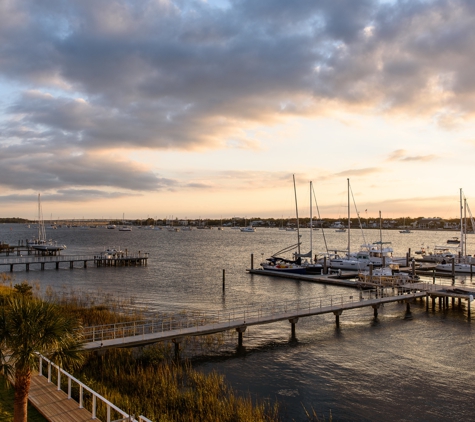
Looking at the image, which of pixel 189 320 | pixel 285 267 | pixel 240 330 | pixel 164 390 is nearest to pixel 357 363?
pixel 240 330

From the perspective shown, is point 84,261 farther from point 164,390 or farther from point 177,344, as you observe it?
point 164,390

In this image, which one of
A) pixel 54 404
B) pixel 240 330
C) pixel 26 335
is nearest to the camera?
pixel 26 335

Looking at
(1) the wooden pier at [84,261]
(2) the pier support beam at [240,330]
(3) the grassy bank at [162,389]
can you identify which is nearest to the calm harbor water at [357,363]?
(2) the pier support beam at [240,330]

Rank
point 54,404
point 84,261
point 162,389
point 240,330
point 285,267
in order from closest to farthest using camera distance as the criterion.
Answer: point 54,404 < point 162,389 < point 240,330 < point 285,267 < point 84,261

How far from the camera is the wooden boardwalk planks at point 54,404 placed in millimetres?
13336

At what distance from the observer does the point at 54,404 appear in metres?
14.1

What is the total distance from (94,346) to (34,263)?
2239 inches

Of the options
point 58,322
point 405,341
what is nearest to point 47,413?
point 58,322

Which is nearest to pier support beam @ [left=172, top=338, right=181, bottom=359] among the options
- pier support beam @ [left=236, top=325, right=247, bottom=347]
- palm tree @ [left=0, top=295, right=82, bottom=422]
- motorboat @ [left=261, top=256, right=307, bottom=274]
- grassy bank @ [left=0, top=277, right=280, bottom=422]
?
grassy bank @ [left=0, top=277, right=280, bottom=422]

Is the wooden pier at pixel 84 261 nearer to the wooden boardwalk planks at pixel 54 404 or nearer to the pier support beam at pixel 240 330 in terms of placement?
the pier support beam at pixel 240 330

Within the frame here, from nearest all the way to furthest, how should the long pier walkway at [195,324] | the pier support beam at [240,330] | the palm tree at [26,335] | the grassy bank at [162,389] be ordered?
1. the palm tree at [26,335]
2. the grassy bank at [162,389]
3. the long pier walkway at [195,324]
4. the pier support beam at [240,330]

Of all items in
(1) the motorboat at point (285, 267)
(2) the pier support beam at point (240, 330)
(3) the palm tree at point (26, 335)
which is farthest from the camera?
(1) the motorboat at point (285, 267)

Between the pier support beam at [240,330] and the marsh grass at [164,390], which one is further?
the pier support beam at [240,330]

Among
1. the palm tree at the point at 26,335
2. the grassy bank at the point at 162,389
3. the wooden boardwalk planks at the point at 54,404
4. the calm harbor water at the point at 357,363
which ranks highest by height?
the palm tree at the point at 26,335
